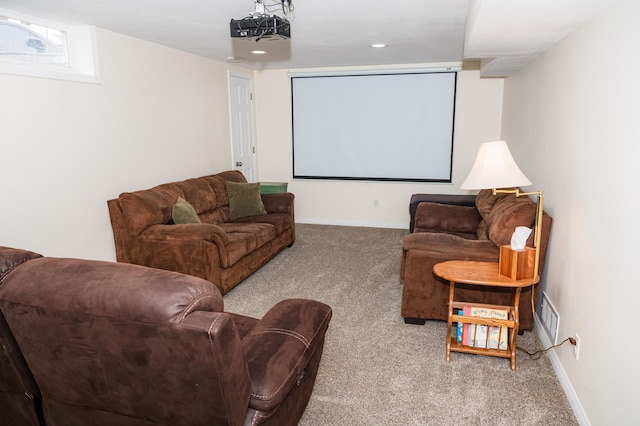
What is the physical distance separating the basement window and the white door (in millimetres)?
2316

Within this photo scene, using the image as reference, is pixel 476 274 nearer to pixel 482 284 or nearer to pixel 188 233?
pixel 482 284

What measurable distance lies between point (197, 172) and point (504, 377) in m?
3.83

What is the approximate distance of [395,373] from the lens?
8.52ft

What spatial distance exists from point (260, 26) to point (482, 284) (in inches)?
79.8

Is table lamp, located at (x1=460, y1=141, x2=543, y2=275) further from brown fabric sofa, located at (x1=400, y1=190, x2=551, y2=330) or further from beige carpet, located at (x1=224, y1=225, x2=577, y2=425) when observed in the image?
beige carpet, located at (x1=224, y1=225, x2=577, y2=425)

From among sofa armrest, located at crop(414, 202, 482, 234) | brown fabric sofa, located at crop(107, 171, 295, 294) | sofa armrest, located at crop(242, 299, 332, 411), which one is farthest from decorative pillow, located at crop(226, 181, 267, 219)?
sofa armrest, located at crop(242, 299, 332, 411)

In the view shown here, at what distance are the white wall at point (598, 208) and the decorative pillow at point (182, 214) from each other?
2921mm

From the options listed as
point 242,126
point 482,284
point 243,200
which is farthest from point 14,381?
point 242,126

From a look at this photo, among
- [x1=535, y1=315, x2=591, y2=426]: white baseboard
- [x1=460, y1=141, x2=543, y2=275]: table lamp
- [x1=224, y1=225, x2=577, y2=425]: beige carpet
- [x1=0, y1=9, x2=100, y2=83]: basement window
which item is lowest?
[x1=224, y1=225, x2=577, y2=425]: beige carpet

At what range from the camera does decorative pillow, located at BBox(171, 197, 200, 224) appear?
12.9 ft

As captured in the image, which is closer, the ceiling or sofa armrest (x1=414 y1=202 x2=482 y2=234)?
the ceiling

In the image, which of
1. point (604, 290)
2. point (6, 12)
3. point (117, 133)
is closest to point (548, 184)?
point (604, 290)

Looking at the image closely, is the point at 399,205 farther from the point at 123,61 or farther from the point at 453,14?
the point at 123,61

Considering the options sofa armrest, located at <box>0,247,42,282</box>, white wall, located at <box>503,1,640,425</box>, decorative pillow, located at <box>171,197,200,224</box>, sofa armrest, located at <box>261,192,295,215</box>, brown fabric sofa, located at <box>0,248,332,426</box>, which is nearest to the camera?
brown fabric sofa, located at <box>0,248,332,426</box>
